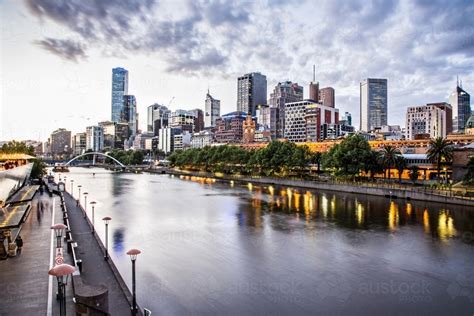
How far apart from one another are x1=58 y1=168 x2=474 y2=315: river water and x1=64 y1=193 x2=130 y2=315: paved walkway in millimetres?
1827

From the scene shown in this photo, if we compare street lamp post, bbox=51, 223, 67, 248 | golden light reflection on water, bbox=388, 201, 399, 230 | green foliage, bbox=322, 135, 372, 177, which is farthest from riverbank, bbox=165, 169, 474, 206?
street lamp post, bbox=51, 223, 67, 248

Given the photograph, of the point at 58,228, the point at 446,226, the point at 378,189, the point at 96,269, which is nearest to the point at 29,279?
the point at 96,269

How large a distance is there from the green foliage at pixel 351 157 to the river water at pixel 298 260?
28773mm

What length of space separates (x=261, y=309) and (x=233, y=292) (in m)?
2.79

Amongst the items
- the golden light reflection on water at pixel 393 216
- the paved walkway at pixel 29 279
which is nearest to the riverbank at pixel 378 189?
Result: the golden light reflection on water at pixel 393 216

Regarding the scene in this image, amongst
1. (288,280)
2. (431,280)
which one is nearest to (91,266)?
(288,280)

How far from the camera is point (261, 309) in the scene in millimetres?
18969

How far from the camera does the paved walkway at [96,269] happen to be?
55.1ft

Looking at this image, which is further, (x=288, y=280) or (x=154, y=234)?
(x=154, y=234)

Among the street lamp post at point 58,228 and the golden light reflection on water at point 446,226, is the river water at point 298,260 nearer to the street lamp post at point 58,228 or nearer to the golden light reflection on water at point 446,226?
the golden light reflection on water at point 446,226

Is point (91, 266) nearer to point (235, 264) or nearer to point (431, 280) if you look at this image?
point (235, 264)

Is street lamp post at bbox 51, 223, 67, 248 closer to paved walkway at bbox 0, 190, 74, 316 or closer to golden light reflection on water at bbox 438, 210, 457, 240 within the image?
paved walkway at bbox 0, 190, 74, 316

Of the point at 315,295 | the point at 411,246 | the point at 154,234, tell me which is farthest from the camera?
the point at 154,234

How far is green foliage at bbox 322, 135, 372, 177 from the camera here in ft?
265
